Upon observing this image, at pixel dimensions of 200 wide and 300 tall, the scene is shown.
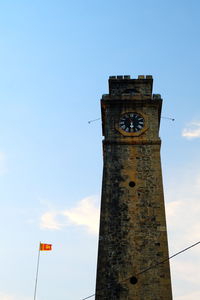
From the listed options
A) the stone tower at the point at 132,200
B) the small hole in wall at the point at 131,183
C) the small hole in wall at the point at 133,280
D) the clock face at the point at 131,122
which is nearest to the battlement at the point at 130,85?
the stone tower at the point at 132,200

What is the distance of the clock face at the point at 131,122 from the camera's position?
31375mm

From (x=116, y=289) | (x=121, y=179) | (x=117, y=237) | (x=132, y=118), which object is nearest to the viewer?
(x=116, y=289)

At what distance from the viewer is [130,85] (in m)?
33.6

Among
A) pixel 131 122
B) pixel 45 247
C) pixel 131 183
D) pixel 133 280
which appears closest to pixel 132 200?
pixel 131 183

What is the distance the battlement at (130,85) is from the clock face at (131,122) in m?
2.42

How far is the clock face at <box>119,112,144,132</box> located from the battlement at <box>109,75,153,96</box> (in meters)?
2.42

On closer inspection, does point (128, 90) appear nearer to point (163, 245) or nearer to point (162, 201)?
point (162, 201)

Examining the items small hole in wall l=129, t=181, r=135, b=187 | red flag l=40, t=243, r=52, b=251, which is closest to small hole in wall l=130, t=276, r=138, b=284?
small hole in wall l=129, t=181, r=135, b=187

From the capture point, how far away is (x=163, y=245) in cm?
2659

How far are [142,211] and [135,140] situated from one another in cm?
613

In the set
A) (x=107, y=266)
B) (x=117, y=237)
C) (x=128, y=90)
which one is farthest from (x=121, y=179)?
(x=128, y=90)

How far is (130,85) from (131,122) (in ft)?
13.1

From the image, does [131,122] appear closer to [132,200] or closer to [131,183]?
[131,183]

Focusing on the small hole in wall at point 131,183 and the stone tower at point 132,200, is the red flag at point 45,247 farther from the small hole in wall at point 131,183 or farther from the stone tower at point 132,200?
the small hole in wall at point 131,183
